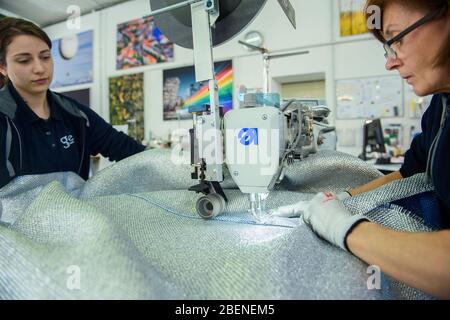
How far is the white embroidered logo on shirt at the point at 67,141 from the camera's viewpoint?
4.18ft

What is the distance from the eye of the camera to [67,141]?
129 cm

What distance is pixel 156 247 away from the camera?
630mm

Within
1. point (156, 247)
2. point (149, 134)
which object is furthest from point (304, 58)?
point (156, 247)

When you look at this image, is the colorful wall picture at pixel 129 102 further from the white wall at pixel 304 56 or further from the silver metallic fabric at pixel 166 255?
the silver metallic fabric at pixel 166 255

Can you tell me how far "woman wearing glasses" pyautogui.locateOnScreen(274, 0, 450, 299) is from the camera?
1.49 feet

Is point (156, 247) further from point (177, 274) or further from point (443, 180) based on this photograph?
point (443, 180)

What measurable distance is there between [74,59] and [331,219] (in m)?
5.54

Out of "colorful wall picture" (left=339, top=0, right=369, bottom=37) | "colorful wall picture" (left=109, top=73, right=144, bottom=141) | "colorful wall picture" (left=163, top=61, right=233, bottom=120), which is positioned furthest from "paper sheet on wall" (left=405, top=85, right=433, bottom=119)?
"colorful wall picture" (left=109, top=73, right=144, bottom=141)

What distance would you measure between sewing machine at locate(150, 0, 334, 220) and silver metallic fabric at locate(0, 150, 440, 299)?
0.11 metres

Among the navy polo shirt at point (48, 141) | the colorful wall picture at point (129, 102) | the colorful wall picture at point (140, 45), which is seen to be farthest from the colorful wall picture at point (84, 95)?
the navy polo shirt at point (48, 141)

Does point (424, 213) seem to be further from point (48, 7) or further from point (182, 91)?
point (48, 7)

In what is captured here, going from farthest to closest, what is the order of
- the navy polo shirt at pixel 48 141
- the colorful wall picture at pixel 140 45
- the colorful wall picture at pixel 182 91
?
the colorful wall picture at pixel 140 45, the colorful wall picture at pixel 182 91, the navy polo shirt at pixel 48 141

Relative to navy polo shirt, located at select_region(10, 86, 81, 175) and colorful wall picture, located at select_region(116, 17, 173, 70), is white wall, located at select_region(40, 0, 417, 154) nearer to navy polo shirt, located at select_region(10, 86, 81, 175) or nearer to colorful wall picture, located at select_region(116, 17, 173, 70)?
colorful wall picture, located at select_region(116, 17, 173, 70)

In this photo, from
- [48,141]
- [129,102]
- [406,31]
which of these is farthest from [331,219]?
[129,102]
